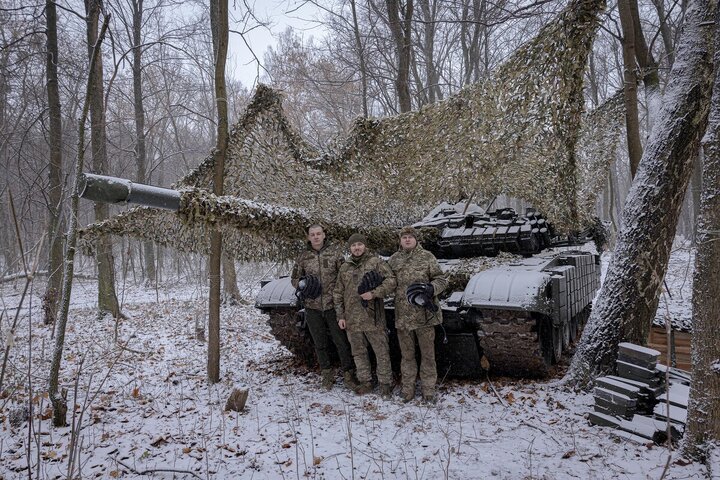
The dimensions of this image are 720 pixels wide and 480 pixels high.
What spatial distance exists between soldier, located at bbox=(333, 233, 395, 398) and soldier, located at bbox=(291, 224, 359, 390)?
16 cm

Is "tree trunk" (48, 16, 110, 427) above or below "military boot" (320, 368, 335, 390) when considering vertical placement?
above

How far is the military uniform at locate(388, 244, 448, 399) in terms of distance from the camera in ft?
15.1

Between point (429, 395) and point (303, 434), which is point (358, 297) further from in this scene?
point (303, 434)

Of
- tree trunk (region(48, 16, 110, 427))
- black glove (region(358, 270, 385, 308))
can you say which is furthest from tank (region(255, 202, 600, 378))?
tree trunk (region(48, 16, 110, 427))

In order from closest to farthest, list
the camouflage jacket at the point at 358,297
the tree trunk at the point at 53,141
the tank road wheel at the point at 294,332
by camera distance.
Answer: the camouflage jacket at the point at 358,297 → the tank road wheel at the point at 294,332 → the tree trunk at the point at 53,141

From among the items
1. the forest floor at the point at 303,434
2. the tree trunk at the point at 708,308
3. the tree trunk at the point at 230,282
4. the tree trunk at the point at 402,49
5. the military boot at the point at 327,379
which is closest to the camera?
the tree trunk at the point at 708,308

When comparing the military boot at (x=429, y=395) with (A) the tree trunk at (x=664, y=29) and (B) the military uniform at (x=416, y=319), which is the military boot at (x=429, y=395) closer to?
(B) the military uniform at (x=416, y=319)

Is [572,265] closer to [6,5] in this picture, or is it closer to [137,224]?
[137,224]

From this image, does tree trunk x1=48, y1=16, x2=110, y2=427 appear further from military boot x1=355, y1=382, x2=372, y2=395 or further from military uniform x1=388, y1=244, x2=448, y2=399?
military uniform x1=388, y1=244, x2=448, y2=399

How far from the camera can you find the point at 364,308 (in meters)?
4.83

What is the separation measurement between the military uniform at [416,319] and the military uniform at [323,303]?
0.73 m

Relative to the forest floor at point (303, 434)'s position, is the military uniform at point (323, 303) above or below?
above

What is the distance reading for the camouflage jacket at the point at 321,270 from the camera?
16.6ft

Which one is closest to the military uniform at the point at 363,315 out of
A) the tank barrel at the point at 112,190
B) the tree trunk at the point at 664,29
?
the tank barrel at the point at 112,190
